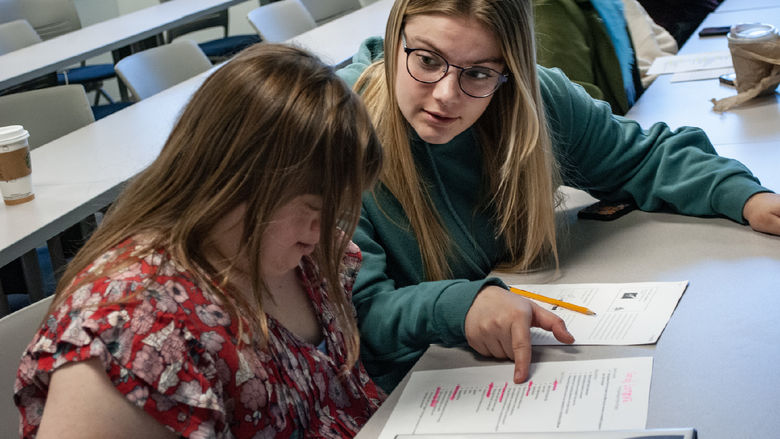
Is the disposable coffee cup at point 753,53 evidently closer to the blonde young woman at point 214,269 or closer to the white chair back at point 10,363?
the blonde young woman at point 214,269

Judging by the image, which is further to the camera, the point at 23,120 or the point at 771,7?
the point at 771,7

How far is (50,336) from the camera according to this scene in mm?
815

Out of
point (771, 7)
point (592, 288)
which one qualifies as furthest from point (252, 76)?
point (771, 7)

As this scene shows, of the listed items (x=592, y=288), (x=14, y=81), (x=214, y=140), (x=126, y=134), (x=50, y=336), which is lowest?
(x=14, y=81)

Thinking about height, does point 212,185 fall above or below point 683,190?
above

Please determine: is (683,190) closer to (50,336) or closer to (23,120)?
(50,336)

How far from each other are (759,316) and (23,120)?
2.24 metres

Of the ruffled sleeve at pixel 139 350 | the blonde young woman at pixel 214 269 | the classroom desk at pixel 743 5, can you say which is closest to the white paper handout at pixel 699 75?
the classroom desk at pixel 743 5

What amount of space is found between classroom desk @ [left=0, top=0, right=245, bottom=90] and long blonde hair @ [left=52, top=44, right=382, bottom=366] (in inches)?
111

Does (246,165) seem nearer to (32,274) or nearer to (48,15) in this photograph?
(32,274)

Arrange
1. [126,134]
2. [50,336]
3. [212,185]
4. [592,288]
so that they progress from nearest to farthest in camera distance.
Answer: [50,336] < [212,185] < [592,288] < [126,134]

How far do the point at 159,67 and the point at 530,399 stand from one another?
242 centimetres

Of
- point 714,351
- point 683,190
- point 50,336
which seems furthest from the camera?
point 683,190

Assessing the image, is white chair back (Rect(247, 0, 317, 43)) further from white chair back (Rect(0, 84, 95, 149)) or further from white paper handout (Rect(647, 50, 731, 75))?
white paper handout (Rect(647, 50, 731, 75))
